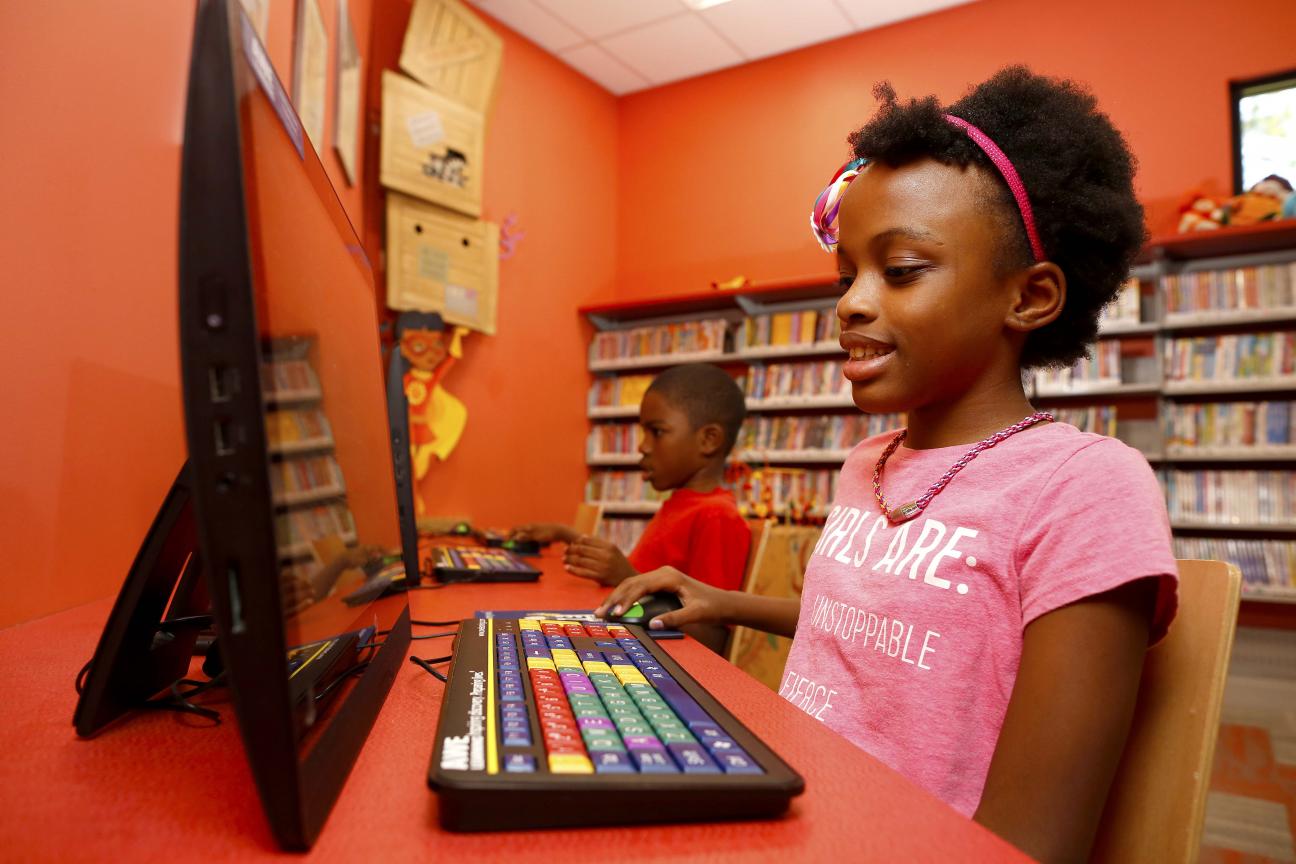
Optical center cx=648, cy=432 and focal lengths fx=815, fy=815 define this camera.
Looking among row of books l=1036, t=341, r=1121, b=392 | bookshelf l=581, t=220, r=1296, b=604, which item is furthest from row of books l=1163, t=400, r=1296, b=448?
row of books l=1036, t=341, r=1121, b=392

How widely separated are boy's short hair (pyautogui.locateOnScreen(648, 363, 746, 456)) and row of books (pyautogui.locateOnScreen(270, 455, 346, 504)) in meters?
1.66

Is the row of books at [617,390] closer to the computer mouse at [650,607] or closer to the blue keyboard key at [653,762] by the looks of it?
the computer mouse at [650,607]

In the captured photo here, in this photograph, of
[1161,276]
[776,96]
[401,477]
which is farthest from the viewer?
[776,96]

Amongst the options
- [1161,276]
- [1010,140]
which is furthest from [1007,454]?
[1161,276]

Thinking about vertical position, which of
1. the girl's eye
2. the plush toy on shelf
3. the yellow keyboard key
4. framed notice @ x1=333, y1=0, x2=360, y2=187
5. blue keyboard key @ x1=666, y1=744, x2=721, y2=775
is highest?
framed notice @ x1=333, y1=0, x2=360, y2=187

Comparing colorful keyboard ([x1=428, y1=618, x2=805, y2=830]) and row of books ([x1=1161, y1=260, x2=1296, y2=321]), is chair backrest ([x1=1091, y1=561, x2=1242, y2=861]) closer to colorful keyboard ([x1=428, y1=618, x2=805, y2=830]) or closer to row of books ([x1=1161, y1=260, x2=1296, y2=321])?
colorful keyboard ([x1=428, y1=618, x2=805, y2=830])

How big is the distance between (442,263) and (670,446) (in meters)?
1.88

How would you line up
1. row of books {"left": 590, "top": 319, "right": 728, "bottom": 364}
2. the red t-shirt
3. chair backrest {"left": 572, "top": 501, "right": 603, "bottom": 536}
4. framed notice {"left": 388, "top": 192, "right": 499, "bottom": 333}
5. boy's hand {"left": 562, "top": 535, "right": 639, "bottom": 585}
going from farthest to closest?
row of books {"left": 590, "top": 319, "right": 728, "bottom": 364}, framed notice {"left": 388, "top": 192, "right": 499, "bottom": 333}, chair backrest {"left": 572, "top": 501, "right": 603, "bottom": 536}, the red t-shirt, boy's hand {"left": 562, "top": 535, "right": 639, "bottom": 585}

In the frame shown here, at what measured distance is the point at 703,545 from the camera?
1.80 metres

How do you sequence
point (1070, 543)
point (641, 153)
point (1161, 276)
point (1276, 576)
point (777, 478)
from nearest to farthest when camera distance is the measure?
point (1070, 543) < point (1276, 576) < point (1161, 276) < point (777, 478) < point (641, 153)

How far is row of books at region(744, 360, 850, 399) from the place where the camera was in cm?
407

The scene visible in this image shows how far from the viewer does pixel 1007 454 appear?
0.77 metres

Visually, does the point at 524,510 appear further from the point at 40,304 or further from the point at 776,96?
the point at 40,304

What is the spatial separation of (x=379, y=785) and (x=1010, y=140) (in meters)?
0.84
